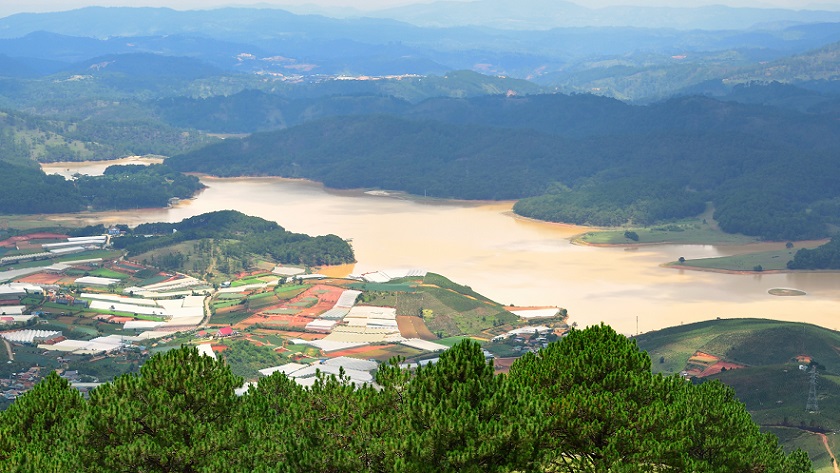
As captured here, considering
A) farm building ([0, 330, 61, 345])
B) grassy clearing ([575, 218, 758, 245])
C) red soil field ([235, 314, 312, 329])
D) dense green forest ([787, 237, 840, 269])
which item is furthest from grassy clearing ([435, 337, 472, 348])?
grassy clearing ([575, 218, 758, 245])

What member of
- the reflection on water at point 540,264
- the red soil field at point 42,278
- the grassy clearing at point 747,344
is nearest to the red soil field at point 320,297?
the reflection on water at point 540,264

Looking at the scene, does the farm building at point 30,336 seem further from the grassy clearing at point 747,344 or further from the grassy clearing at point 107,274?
the grassy clearing at point 747,344

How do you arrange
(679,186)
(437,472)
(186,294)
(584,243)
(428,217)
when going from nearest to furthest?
(437,472)
(186,294)
(584,243)
(428,217)
(679,186)

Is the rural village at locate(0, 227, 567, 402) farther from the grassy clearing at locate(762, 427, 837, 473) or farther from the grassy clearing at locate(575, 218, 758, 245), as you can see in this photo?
the grassy clearing at locate(575, 218, 758, 245)

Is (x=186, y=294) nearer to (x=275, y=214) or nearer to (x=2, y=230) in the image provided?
(x=2, y=230)

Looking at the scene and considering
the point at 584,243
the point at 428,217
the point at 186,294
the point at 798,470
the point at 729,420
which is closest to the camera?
the point at 729,420

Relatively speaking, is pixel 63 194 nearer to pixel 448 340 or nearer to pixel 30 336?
pixel 30 336

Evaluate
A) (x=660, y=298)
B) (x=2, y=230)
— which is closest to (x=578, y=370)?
(x=660, y=298)
